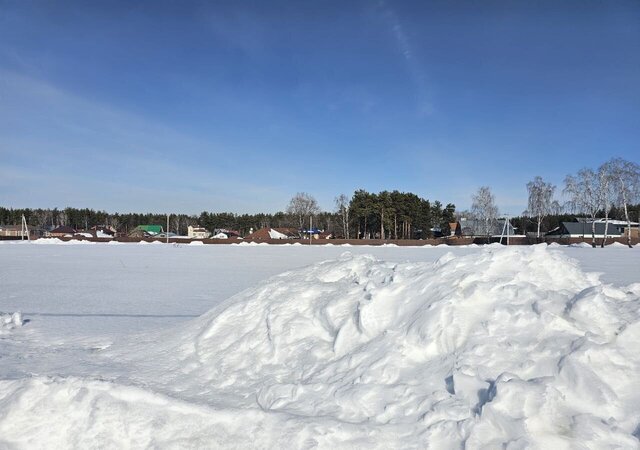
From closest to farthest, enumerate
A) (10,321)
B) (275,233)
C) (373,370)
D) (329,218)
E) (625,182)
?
1. (373,370)
2. (10,321)
3. (625,182)
4. (275,233)
5. (329,218)

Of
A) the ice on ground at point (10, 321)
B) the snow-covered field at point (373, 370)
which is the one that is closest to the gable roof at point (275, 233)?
the ice on ground at point (10, 321)

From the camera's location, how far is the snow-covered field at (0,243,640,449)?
3102 mm

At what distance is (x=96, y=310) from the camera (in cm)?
942

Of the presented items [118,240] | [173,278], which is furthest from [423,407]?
[118,240]

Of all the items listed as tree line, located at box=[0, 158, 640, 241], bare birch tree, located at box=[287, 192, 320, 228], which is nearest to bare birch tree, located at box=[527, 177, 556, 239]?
tree line, located at box=[0, 158, 640, 241]

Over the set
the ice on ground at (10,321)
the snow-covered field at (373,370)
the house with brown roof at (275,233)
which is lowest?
the ice on ground at (10,321)

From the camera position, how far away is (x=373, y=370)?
13.0 feet

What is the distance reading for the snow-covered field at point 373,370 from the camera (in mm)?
3102

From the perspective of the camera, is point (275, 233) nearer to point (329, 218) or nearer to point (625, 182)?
point (329, 218)

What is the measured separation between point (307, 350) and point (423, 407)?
177cm

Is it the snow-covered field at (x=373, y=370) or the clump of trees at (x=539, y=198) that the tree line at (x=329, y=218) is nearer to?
the clump of trees at (x=539, y=198)

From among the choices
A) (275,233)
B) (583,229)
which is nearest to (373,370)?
(583,229)

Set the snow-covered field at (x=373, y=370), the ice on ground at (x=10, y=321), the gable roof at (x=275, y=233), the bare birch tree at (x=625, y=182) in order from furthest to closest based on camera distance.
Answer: the gable roof at (x=275, y=233) → the bare birch tree at (x=625, y=182) → the ice on ground at (x=10, y=321) → the snow-covered field at (x=373, y=370)

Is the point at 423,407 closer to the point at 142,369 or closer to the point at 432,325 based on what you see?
the point at 432,325
